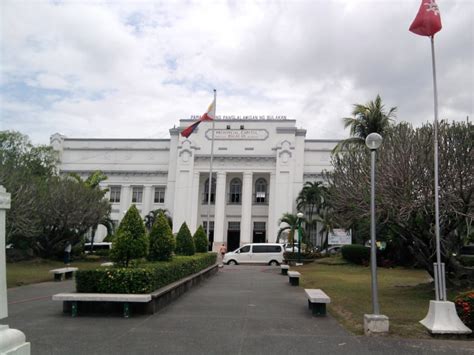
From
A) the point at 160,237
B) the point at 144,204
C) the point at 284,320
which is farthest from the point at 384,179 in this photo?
the point at 144,204

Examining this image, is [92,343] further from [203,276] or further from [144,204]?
[144,204]

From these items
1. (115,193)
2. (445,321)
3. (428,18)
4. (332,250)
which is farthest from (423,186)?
(115,193)

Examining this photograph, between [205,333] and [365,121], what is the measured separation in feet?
82.2

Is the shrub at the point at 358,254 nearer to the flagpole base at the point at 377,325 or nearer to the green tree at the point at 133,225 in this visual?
the green tree at the point at 133,225

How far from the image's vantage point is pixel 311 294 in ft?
36.5

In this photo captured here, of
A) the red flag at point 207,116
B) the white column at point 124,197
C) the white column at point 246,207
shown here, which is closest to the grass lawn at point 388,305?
the red flag at point 207,116

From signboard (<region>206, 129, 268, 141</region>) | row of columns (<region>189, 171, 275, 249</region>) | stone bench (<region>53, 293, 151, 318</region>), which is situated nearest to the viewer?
stone bench (<region>53, 293, 151, 318</region>)

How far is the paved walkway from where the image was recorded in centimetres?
720

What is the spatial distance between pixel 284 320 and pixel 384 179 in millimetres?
5574

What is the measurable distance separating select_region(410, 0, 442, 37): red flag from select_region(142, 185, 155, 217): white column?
43.4 metres

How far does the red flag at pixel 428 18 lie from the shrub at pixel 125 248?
823 centimetres

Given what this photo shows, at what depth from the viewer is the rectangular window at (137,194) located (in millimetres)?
51281

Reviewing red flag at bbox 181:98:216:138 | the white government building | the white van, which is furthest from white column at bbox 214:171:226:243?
red flag at bbox 181:98:216:138

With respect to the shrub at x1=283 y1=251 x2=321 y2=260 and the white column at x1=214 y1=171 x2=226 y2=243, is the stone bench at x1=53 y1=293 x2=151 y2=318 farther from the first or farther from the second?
the white column at x1=214 y1=171 x2=226 y2=243
